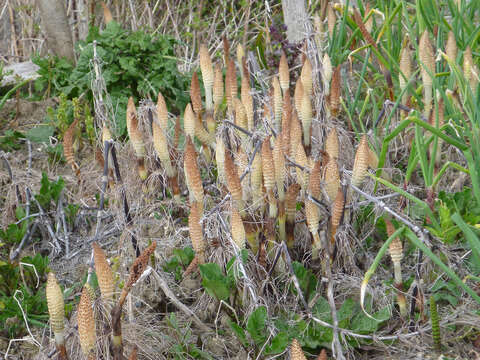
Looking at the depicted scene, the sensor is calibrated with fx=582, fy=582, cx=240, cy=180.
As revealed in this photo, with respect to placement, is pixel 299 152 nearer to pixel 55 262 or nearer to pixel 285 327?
pixel 285 327

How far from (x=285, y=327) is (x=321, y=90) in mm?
1188

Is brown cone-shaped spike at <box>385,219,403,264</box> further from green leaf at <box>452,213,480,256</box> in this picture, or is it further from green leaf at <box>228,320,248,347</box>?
green leaf at <box>228,320,248,347</box>

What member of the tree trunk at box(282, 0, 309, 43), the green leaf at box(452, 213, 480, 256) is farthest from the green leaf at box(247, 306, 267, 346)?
the tree trunk at box(282, 0, 309, 43)

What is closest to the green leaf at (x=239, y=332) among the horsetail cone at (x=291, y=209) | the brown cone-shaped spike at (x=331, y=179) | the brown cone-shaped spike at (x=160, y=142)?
Result: the horsetail cone at (x=291, y=209)

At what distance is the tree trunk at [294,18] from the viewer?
356 cm

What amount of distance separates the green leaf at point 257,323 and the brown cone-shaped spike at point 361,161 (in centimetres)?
48

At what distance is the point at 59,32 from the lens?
12.7ft

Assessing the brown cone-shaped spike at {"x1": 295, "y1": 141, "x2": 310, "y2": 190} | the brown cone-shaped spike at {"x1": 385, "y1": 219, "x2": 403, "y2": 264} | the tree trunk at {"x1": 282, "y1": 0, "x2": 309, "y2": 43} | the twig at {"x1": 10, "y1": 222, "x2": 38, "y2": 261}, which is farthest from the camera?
the tree trunk at {"x1": 282, "y1": 0, "x2": 309, "y2": 43}

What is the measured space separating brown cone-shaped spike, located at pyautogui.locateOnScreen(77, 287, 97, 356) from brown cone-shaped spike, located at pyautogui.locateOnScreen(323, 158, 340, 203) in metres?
0.80

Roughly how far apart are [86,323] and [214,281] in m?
0.51

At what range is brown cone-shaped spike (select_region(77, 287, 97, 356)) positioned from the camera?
1.30 meters

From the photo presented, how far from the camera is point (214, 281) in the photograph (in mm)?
1753

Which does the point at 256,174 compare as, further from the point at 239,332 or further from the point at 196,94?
the point at 196,94

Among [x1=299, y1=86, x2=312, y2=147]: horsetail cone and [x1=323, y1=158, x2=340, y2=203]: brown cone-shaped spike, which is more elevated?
[x1=299, y1=86, x2=312, y2=147]: horsetail cone
